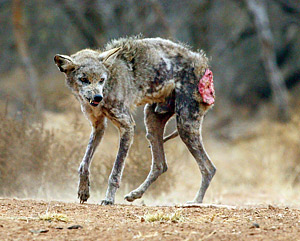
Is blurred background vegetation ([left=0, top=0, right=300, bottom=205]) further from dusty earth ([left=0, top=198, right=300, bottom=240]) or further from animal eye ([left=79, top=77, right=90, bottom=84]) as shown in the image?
dusty earth ([left=0, top=198, right=300, bottom=240])

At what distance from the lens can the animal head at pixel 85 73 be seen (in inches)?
271

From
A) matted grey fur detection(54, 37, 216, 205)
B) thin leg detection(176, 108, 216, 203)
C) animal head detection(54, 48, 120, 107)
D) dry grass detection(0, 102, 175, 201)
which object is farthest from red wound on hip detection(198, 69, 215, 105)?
dry grass detection(0, 102, 175, 201)

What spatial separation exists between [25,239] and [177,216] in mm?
1566

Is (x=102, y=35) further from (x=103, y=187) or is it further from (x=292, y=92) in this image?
(x=103, y=187)

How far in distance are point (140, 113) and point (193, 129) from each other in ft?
21.1

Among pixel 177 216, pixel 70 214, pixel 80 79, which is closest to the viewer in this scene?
pixel 177 216

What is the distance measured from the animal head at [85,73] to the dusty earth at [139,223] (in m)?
1.38

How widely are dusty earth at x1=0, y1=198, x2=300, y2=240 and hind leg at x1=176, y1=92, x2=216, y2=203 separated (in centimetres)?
117

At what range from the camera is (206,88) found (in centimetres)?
802

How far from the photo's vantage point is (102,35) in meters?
22.3

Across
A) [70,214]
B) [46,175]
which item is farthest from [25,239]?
[46,175]

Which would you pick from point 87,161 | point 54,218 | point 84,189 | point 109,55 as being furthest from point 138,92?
point 54,218

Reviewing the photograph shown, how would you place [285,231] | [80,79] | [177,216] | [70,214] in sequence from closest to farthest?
1. [285,231]
2. [177,216]
3. [70,214]
4. [80,79]

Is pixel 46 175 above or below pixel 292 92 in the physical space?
below
